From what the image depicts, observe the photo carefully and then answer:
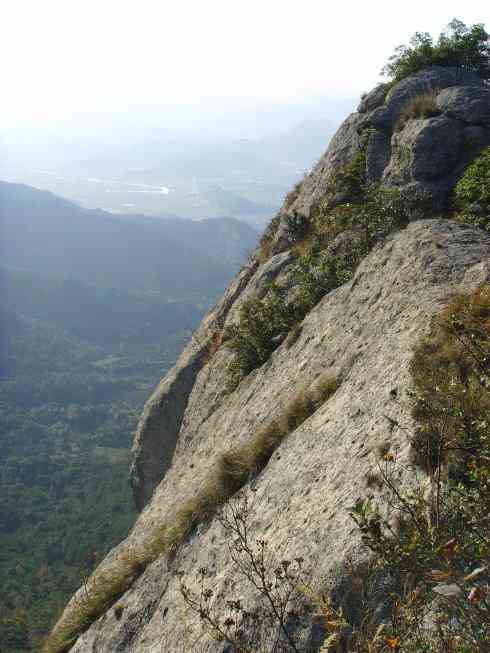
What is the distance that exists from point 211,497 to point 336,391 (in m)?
2.76

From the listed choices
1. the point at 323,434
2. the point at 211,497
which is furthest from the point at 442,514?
the point at 211,497

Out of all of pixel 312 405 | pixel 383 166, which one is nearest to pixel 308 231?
pixel 383 166

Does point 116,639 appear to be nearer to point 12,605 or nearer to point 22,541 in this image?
point 12,605

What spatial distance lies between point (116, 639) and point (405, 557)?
724 cm

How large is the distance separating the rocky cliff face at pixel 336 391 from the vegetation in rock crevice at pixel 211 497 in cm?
25

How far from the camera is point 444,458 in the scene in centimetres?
534

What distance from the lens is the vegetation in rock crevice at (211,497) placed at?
354 inches

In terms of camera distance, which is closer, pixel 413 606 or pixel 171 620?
pixel 413 606

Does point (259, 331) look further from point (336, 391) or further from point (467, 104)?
point (467, 104)

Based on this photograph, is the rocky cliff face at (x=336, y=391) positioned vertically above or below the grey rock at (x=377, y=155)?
below

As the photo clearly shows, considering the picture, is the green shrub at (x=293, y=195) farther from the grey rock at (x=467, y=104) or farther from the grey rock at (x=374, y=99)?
the grey rock at (x=467, y=104)

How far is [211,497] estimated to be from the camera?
9062 mm

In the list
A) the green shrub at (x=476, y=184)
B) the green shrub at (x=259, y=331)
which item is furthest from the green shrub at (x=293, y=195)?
the green shrub at (x=476, y=184)

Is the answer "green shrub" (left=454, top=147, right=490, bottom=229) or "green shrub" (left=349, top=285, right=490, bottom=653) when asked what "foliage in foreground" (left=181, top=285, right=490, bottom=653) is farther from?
"green shrub" (left=454, top=147, right=490, bottom=229)
